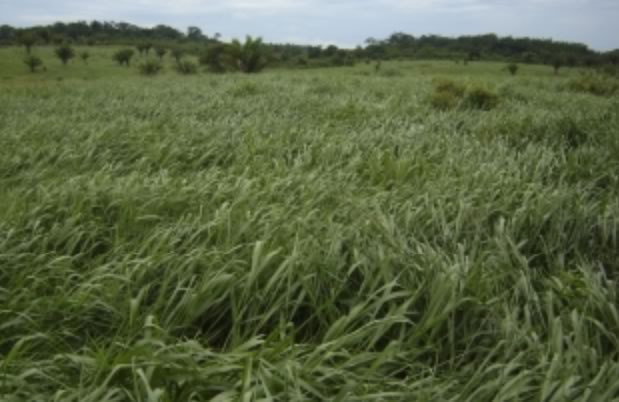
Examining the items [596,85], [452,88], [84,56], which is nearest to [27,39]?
[84,56]

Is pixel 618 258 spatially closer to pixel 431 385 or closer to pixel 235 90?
pixel 431 385

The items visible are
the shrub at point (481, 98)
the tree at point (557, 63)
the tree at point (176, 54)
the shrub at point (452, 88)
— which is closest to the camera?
the shrub at point (481, 98)

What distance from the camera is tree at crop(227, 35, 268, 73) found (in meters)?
38.2

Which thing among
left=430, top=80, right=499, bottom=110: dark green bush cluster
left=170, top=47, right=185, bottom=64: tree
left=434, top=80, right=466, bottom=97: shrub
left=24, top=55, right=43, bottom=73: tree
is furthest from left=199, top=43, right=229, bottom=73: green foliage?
left=430, top=80, right=499, bottom=110: dark green bush cluster

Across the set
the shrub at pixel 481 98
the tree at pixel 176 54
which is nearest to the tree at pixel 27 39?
the tree at pixel 176 54

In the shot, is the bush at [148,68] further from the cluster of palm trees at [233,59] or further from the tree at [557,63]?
the tree at [557,63]

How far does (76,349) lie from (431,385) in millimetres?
1733

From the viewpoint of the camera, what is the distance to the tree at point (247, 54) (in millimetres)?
38250

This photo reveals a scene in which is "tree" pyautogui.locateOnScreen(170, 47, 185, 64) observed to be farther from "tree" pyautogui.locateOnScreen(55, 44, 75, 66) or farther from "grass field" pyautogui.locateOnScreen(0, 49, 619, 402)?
"grass field" pyautogui.locateOnScreen(0, 49, 619, 402)

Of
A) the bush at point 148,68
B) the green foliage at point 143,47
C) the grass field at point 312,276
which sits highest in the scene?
the green foliage at point 143,47

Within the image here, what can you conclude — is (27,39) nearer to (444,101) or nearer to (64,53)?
(64,53)

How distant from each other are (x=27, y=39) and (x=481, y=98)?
59.0 meters

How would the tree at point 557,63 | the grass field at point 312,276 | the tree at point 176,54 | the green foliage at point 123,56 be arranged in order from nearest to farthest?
the grass field at point 312,276 → the tree at point 557,63 → the green foliage at point 123,56 → the tree at point 176,54

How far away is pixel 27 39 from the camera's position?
171 feet
